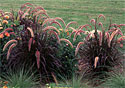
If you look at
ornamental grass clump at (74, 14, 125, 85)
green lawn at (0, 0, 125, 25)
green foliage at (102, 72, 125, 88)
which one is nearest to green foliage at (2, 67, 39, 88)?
ornamental grass clump at (74, 14, 125, 85)

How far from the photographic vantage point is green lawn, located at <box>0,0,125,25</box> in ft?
34.2

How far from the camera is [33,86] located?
4.22 meters

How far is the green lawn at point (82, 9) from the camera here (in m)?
10.4

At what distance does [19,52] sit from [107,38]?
1757 mm

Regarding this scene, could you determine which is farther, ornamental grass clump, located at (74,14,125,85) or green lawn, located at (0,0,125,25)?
green lawn, located at (0,0,125,25)

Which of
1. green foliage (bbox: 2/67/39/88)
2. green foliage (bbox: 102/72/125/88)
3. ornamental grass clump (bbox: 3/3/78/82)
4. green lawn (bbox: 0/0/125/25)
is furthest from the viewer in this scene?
green lawn (bbox: 0/0/125/25)

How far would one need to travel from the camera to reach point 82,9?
1223 centimetres

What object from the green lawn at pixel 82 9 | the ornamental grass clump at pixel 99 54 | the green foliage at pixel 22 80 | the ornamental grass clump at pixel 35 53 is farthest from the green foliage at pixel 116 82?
the green lawn at pixel 82 9

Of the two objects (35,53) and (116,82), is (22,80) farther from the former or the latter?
(116,82)

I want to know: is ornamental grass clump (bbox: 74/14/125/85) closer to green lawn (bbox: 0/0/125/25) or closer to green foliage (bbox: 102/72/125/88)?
green foliage (bbox: 102/72/125/88)

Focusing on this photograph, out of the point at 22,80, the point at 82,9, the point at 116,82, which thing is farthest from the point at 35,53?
the point at 82,9

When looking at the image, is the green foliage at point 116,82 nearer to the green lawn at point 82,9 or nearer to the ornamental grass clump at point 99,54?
the ornamental grass clump at point 99,54

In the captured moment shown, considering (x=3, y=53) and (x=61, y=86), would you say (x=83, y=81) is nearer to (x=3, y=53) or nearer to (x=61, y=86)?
(x=61, y=86)

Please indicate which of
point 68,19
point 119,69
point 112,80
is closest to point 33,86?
point 112,80
